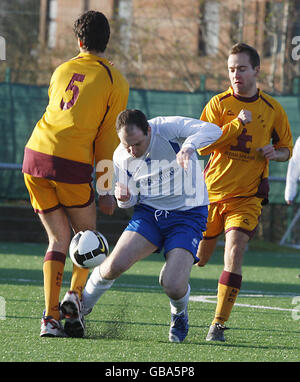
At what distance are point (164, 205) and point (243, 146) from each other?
93cm

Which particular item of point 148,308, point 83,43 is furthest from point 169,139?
point 148,308

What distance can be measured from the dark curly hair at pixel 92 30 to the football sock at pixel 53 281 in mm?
1476

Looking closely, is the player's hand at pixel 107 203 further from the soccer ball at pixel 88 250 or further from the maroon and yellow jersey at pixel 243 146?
the maroon and yellow jersey at pixel 243 146

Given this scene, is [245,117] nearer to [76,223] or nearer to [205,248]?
[205,248]

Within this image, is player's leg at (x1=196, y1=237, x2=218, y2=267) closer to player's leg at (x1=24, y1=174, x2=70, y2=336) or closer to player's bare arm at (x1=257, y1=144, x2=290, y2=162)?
player's bare arm at (x1=257, y1=144, x2=290, y2=162)

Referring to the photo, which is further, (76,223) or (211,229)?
(211,229)

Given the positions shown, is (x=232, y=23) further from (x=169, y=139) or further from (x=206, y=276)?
(x=169, y=139)

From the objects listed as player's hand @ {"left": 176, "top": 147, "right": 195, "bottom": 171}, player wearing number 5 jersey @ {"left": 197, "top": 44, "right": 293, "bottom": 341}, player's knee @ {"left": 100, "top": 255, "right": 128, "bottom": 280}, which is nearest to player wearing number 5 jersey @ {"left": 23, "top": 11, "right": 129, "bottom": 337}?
player's knee @ {"left": 100, "top": 255, "right": 128, "bottom": 280}

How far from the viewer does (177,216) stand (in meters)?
5.96

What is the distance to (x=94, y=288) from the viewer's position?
596 cm

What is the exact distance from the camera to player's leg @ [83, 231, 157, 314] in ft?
19.0

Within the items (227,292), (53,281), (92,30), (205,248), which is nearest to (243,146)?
(205,248)

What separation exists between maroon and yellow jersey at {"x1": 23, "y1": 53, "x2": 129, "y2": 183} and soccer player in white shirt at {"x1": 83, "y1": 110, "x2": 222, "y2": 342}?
0.20 m
